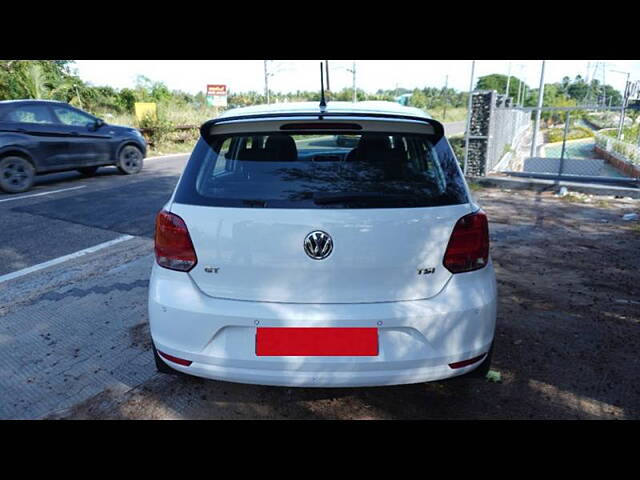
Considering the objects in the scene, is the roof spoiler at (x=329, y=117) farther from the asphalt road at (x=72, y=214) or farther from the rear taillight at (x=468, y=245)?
the asphalt road at (x=72, y=214)

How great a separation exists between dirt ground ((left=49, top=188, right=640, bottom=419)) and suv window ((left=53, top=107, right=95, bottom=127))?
29.6 ft

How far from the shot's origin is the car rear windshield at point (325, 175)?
198 centimetres

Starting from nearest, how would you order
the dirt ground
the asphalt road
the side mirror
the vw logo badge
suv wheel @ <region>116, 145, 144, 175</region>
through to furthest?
the vw logo badge < the dirt ground < the asphalt road < the side mirror < suv wheel @ <region>116, 145, 144, 175</region>

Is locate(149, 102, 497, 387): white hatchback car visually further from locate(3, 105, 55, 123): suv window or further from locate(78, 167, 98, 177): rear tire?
locate(78, 167, 98, 177): rear tire

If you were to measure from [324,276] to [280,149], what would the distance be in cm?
71

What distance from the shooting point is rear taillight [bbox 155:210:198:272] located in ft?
6.60

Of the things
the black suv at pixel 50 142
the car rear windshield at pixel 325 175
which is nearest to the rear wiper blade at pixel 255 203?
the car rear windshield at pixel 325 175

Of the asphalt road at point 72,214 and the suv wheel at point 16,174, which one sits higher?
the suv wheel at point 16,174

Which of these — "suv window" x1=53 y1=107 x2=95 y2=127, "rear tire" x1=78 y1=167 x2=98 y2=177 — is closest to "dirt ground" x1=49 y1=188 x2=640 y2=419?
"suv window" x1=53 y1=107 x2=95 y2=127

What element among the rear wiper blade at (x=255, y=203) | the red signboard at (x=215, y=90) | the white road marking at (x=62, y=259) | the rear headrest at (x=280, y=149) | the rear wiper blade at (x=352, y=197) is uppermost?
the red signboard at (x=215, y=90)

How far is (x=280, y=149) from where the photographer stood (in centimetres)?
219

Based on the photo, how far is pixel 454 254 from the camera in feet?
6.60
